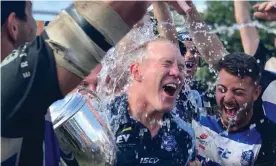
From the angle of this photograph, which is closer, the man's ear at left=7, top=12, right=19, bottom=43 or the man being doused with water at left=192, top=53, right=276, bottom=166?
the man's ear at left=7, top=12, right=19, bottom=43

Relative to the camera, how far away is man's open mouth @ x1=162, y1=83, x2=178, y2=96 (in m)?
2.88

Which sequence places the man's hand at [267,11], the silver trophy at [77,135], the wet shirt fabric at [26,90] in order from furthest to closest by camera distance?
the man's hand at [267,11] < the silver trophy at [77,135] < the wet shirt fabric at [26,90]

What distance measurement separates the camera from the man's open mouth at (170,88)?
2.88m

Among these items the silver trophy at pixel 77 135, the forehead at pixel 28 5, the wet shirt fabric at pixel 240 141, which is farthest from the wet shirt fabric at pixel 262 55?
the forehead at pixel 28 5

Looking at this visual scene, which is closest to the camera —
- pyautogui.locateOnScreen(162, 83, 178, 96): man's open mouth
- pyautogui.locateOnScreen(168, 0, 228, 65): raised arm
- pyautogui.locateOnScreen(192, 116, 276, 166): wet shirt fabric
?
pyautogui.locateOnScreen(162, 83, 178, 96): man's open mouth

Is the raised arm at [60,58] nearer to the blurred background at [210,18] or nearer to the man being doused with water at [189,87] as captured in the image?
the blurred background at [210,18]

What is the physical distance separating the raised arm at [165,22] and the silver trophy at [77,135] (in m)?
1.26

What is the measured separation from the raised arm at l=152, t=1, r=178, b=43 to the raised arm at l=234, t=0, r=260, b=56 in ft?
1.83

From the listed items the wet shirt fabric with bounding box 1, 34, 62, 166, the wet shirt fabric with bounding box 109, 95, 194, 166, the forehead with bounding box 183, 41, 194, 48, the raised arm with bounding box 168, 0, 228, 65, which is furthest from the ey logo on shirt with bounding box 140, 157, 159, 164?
the wet shirt fabric with bounding box 1, 34, 62, 166

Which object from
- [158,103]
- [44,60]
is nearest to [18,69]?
[44,60]

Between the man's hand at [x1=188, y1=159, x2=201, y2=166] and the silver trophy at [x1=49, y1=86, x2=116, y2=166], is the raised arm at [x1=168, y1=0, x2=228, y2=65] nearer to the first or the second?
the man's hand at [x1=188, y1=159, x2=201, y2=166]

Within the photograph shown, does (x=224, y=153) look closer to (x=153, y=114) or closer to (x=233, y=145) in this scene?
(x=233, y=145)

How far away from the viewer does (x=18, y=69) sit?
4.12 ft

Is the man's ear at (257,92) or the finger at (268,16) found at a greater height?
the finger at (268,16)
